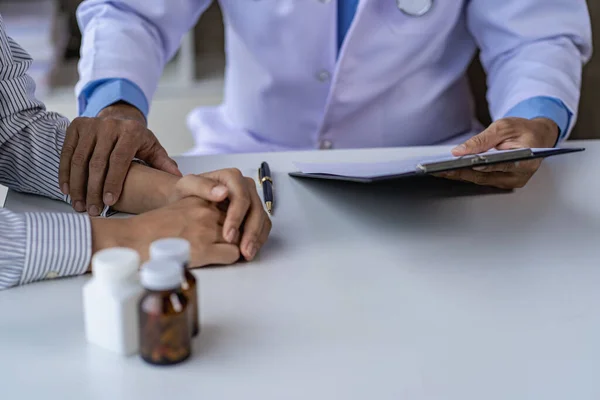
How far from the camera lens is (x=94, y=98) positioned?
1263mm

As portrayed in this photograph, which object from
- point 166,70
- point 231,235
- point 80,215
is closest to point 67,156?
point 80,215

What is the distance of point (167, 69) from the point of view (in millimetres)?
2623

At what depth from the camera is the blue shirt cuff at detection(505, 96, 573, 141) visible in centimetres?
122

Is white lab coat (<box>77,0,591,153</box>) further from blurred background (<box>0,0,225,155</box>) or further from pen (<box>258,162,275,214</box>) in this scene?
blurred background (<box>0,0,225,155</box>)

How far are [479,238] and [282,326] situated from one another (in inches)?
12.1

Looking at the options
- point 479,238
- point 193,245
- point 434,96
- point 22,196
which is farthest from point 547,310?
point 434,96

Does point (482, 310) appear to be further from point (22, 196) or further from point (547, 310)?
point (22, 196)

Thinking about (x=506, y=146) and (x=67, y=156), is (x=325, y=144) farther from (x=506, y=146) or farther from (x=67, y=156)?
(x=67, y=156)

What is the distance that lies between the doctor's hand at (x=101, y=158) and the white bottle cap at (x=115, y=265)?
34 cm

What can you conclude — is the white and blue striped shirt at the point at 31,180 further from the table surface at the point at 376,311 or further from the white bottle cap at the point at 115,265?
the white bottle cap at the point at 115,265

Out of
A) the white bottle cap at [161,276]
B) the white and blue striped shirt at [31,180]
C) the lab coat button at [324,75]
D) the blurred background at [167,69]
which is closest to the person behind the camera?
the white bottle cap at [161,276]

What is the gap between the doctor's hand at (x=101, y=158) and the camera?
3.07 feet

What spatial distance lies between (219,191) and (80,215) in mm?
152

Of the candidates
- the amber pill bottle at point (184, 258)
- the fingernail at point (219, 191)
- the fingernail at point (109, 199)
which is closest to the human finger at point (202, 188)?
the fingernail at point (219, 191)
